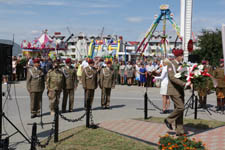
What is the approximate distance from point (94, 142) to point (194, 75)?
2953 millimetres

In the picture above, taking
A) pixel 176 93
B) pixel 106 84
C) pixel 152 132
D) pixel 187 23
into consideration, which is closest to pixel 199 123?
pixel 152 132

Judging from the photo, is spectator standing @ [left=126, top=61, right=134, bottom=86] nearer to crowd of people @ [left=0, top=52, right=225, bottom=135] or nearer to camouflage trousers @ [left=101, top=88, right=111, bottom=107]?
crowd of people @ [left=0, top=52, right=225, bottom=135]

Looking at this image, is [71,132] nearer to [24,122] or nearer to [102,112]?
[24,122]

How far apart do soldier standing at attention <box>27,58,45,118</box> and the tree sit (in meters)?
18.7

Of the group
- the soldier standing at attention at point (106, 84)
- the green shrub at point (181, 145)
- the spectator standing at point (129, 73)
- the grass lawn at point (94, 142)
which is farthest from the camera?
the spectator standing at point (129, 73)

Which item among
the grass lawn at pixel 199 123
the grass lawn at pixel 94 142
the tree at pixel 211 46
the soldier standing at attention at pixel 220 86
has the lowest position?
the grass lawn at pixel 94 142

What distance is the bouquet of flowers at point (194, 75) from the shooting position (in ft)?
23.8

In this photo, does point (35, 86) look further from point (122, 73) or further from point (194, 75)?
point (122, 73)

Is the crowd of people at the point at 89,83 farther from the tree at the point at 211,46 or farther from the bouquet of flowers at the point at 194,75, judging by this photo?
the tree at the point at 211,46

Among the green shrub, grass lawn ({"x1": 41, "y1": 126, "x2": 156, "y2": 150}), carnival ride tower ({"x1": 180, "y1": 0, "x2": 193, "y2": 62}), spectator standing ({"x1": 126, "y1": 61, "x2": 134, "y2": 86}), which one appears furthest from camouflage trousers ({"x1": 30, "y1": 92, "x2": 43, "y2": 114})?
carnival ride tower ({"x1": 180, "y1": 0, "x2": 193, "y2": 62})

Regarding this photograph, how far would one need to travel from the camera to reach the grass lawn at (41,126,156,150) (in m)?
6.68

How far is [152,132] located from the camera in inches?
314

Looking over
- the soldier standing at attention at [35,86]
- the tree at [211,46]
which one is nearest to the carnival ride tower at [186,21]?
the tree at [211,46]

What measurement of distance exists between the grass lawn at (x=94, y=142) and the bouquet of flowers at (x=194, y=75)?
6.32ft
